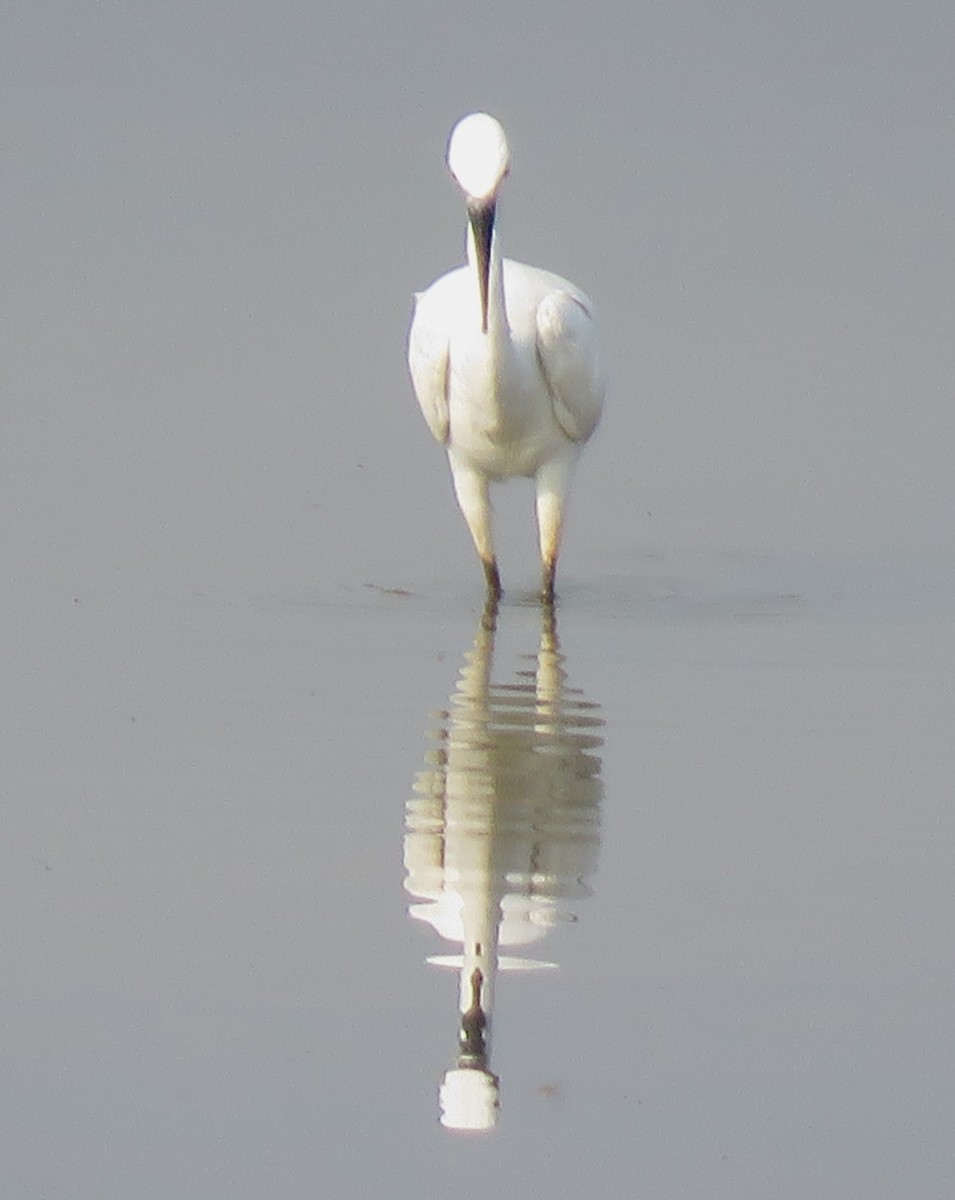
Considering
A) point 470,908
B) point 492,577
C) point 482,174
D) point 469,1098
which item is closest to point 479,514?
point 492,577

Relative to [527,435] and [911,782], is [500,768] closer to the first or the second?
[911,782]

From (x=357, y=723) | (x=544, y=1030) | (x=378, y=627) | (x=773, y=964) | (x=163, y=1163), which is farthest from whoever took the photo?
(x=378, y=627)

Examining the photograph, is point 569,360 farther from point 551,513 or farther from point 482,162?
point 482,162

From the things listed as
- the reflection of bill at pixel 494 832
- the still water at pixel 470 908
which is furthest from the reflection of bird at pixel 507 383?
the reflection of bill at pixel 494 832

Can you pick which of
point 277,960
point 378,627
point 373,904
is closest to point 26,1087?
point 277,960

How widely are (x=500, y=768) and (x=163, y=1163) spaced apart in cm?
303

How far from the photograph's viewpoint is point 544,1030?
5.95 m

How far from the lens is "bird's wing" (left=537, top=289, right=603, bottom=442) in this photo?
11.1 metres

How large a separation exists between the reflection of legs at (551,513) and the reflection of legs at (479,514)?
7.4 inches

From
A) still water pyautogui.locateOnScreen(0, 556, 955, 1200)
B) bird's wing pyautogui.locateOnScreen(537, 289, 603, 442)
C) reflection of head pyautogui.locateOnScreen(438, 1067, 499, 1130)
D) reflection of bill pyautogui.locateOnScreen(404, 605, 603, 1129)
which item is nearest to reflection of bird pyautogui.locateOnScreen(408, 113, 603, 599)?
bird's wing pyautogui.locateOnScreen(537, 289, 603, 442)

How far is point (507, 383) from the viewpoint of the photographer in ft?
35.8

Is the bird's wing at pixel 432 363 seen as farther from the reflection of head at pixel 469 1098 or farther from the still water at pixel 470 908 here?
the reflection of head at pixel 469 1098

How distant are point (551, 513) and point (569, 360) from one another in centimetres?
56

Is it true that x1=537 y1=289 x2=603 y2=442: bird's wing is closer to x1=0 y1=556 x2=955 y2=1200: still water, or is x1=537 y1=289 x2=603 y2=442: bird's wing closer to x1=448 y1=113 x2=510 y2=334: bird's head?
x1=448 y1=113 x2=510 y2=334: bird's head
